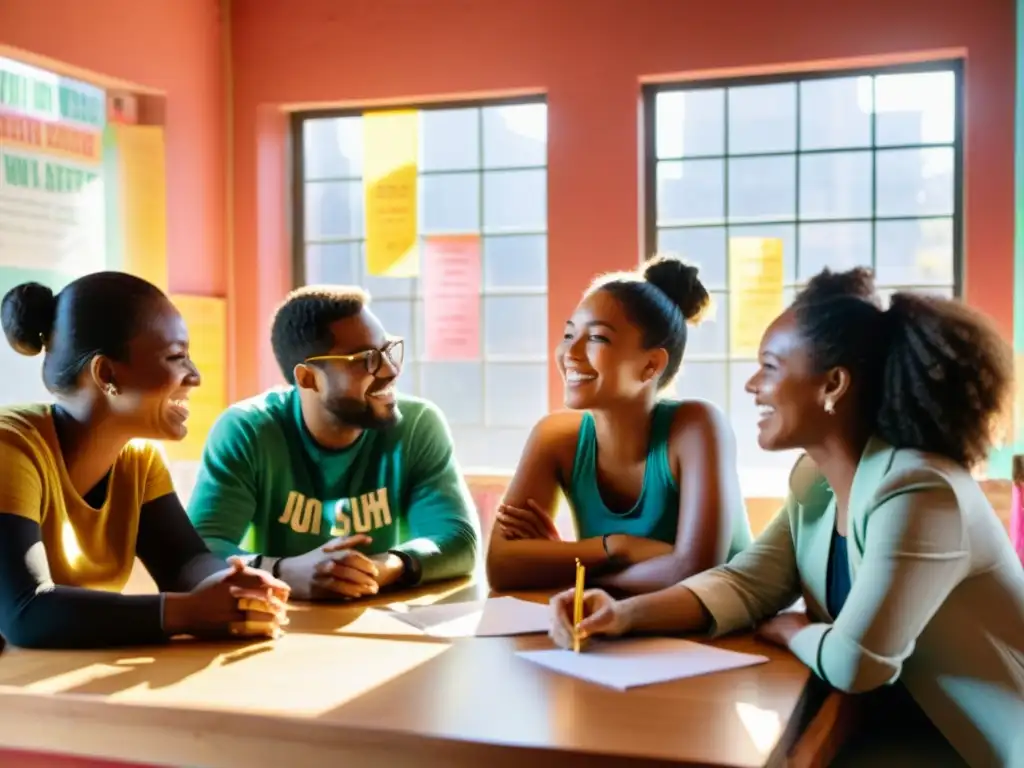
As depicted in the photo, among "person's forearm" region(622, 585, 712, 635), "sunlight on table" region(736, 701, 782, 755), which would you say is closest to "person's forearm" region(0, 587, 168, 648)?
"person's forearm" region(622, 585, 712, 635)

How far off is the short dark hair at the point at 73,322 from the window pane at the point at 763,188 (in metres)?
2.30

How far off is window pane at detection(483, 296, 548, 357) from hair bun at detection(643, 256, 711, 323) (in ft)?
4.84

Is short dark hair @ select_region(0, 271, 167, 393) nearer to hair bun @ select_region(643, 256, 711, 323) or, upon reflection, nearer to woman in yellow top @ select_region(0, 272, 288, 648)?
woman in yellow top @ select_region(0, 272, 288, 648)

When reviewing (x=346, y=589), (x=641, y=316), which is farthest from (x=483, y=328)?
(x=346, y=589)

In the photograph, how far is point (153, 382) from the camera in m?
1.72

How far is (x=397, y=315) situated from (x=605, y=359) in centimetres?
198

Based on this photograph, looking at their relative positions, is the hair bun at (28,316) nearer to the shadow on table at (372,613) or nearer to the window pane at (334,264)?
the shadow on table at (372,613)

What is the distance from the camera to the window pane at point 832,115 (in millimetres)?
3402

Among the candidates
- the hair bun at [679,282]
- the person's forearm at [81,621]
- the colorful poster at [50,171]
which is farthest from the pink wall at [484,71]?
the person's forearm at [81,621]

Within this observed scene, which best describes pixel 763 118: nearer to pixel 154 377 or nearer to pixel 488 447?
pixel 488 447

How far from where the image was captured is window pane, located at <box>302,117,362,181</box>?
396 cm

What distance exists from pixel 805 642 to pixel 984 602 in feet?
0.82

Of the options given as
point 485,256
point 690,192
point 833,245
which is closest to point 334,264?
point 485,256

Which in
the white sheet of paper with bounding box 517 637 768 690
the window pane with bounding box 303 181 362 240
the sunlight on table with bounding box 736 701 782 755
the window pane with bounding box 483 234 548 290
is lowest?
the white sheet of paper with bounding box 517 637 768 690
